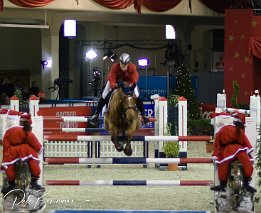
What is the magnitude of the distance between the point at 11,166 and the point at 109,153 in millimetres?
6094

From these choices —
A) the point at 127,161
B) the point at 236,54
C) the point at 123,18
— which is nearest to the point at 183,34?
the point at 123,18

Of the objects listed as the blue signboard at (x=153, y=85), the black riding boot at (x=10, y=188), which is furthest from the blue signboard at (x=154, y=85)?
the black riding boot at (x=10, y=188)

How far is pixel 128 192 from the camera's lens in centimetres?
1112

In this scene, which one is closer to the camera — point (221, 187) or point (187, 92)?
point (221, 187)

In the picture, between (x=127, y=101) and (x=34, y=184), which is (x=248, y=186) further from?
(x=34, y=184)

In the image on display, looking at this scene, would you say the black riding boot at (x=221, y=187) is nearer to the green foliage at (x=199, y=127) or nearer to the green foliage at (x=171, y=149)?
the green foliage at (x=171, y=149)

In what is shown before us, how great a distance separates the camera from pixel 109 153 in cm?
1434

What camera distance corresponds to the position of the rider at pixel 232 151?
8.40 m

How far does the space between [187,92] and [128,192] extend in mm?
10831

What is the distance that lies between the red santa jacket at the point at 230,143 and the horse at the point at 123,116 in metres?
1.00

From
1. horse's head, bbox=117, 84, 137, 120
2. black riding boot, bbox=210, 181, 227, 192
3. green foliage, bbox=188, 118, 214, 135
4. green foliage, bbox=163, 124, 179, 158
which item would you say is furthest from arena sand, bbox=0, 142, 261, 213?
green foliage, bbox=188, 118, 214, 135

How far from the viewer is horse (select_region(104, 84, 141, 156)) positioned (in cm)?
845

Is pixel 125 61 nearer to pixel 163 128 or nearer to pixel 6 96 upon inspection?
pixel 163 128

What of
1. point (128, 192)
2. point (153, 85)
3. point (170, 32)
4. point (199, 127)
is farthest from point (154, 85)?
point (128, 192)
